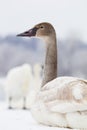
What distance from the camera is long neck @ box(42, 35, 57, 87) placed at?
1317mm

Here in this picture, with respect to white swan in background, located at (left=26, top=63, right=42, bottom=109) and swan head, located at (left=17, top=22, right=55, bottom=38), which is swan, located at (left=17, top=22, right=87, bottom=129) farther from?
white swan in background, located at (left=26, top=63, right=42, bottom=109)

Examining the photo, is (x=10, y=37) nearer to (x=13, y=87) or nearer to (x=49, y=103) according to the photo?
(x=13, y=87)

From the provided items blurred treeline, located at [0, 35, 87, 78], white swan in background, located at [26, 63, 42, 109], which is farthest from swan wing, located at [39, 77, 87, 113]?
blurred treeline, located at [0, 35, 87, 78]

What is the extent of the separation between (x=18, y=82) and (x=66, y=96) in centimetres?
156

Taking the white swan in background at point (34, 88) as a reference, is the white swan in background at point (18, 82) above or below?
above

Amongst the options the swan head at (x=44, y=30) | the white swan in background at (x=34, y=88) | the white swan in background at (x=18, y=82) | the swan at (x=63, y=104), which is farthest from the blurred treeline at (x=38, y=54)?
the swan at (x=63, y=104)

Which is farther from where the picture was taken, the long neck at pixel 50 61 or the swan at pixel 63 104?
the long neck at pixel 50 61

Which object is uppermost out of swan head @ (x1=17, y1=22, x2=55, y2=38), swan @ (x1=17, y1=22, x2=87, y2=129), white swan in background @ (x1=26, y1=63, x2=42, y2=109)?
swan head @ (x1=17, y1=22, x2=55, y2=38)

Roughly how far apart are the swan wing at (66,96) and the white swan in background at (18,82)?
1453 mm

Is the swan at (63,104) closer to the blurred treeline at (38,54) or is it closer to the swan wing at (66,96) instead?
the swan wing at (66,96)

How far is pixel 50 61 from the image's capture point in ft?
4.42

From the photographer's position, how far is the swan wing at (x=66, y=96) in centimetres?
104

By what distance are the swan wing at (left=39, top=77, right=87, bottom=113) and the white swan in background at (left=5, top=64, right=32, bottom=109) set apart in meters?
1.45

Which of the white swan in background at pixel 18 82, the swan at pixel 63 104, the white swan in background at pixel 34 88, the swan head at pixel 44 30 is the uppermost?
the swan head at pixel 44 30
